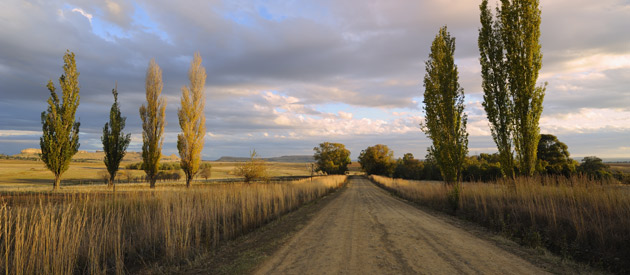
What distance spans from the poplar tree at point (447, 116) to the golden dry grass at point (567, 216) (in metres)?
3.84

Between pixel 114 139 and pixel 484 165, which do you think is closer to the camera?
pixel 114 139

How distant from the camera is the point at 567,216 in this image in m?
6.32

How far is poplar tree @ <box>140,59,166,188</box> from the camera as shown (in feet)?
76.3

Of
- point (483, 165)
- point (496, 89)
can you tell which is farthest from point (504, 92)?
point (483, 165)

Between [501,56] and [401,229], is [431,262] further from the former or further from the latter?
[501,56]

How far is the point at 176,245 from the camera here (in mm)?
5773

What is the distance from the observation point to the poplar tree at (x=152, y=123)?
2325cm

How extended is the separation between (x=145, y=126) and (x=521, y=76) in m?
27.8

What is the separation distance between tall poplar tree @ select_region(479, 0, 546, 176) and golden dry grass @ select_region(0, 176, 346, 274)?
11.7 metres

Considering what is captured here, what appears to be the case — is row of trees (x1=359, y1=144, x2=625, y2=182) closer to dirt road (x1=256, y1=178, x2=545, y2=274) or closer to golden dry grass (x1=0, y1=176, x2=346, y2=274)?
dirt road (x1=256, y1=178, x2=545, y2=274)

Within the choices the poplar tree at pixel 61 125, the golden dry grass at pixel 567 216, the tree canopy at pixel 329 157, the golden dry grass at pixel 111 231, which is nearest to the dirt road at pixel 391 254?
the golden dry grass at pixel 567 216

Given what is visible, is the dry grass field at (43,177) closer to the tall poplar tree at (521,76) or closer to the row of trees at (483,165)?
the tall poplar tree at (521,76)

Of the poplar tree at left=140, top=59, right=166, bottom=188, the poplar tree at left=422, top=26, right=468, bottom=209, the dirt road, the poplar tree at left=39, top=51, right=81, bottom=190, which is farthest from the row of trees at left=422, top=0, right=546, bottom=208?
the poplar tree at left=39, top=51, right=81, bottom=190

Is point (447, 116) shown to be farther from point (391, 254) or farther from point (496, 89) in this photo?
point (391, 254)
